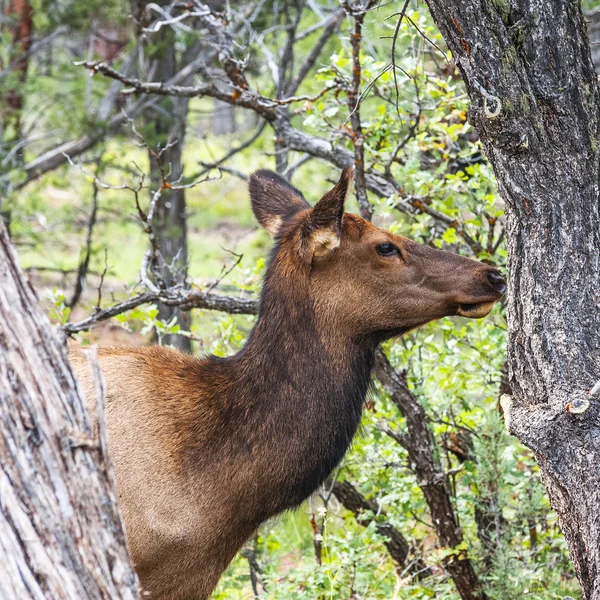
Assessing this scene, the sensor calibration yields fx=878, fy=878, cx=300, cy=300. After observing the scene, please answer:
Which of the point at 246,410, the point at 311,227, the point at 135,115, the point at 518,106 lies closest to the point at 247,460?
the point at 246,410

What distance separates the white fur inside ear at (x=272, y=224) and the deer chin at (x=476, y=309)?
118cm

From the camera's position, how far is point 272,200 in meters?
5.20

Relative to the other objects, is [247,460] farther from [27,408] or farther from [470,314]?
[27,408]

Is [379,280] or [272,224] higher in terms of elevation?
[272,224]

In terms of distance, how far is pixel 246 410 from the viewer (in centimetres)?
437

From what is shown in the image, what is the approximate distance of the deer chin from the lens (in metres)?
4.47

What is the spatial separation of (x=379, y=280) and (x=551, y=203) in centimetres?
107

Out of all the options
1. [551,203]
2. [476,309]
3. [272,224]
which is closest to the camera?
[551,203]

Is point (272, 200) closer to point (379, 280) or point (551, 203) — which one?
point (379, 280)

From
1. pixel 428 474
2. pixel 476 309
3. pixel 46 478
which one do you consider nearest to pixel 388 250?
pixel 476 309

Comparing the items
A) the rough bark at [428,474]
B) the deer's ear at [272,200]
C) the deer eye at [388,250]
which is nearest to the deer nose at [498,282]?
the deer eye at [388,250]

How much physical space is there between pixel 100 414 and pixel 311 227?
2014 millimetres

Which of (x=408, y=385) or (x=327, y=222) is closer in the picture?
(x=327, y=222)

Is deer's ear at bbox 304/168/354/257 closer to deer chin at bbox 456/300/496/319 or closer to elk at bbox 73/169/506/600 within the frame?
elk at bbox 73/169/506/600
